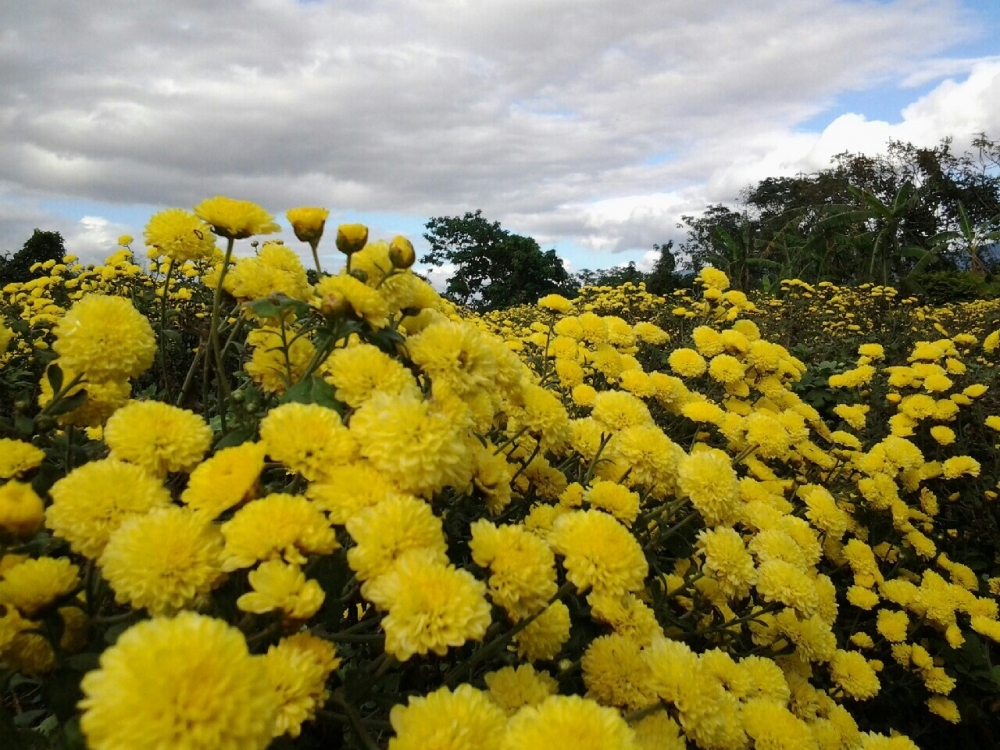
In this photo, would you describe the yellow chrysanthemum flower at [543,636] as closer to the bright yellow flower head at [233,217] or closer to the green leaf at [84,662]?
the green leaf at [84,662]

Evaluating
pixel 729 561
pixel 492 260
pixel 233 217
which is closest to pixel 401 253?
pixel 233 217

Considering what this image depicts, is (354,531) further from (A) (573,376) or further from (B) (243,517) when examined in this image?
(A) (573,376)

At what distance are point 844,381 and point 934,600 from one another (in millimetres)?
1580

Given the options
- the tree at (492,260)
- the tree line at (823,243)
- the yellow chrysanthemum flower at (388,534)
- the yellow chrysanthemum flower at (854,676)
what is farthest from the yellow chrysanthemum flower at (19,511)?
the tree at (492,260)

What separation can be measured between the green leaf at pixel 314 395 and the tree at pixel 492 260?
26.4 meters

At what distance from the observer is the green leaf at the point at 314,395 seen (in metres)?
1.05

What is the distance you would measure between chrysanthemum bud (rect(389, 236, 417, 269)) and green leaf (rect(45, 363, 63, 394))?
587 mm

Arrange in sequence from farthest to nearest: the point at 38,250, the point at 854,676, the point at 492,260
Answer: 1. the point at 492,260
2. the point at 38,250
3. the point at 854,676

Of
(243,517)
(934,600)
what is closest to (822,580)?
(934,600)

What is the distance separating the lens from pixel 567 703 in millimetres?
797

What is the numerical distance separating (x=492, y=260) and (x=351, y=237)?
27319mm

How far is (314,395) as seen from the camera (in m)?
1.05

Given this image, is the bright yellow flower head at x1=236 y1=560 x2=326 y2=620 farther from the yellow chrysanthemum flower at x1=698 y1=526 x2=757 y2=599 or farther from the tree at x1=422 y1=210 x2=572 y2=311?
the tree at x1=422 y1=210 x2=572 y2=311

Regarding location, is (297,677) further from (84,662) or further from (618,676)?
(618,676)
